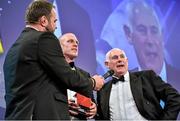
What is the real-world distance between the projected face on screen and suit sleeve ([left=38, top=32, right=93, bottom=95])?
209 cm

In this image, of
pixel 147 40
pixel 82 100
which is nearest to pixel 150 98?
pixel 82 100

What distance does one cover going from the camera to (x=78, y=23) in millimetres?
3793

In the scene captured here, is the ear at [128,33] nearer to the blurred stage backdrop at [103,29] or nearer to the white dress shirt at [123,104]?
the blurred stage backdrop at [103,29]

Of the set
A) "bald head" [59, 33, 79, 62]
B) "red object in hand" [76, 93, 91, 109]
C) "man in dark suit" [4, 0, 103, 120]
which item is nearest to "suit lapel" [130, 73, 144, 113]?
"bald head" [59, 33, 79, 62]

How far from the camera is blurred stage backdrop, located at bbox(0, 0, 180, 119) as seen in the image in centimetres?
355

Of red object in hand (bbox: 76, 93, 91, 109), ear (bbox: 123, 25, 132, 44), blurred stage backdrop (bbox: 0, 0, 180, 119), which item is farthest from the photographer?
ear (bbox: 123, 25, 132, 44)

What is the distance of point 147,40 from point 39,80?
2.33 meters

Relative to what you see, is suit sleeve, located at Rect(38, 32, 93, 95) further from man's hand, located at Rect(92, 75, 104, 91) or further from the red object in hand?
the red object in hand

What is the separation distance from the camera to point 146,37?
410cm

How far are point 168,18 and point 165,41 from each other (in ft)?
0.88

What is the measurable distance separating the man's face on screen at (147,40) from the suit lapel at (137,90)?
1005 mm

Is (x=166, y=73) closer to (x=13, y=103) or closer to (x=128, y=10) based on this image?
(x=128, y=10)

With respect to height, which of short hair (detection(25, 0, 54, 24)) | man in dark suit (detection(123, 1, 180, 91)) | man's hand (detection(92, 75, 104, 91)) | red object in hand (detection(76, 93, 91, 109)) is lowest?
red object in hand (detection(76, 93, 91, 109))

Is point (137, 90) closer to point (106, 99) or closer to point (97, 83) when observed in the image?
point (106, 99)
